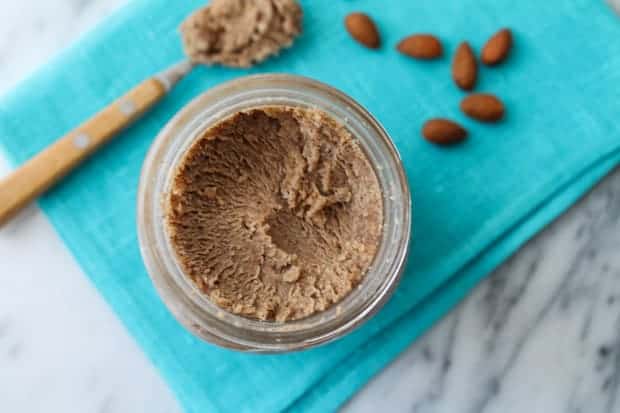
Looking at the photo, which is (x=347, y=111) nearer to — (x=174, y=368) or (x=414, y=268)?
(x=414, y=268)

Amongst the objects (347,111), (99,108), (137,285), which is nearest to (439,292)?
(347,111)

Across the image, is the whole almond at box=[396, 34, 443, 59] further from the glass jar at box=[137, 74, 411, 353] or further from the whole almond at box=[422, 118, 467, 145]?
the glass jar at box=[137, 74, 411, 353]

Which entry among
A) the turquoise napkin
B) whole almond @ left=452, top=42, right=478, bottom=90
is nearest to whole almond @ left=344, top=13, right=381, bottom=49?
the turquoise napkin

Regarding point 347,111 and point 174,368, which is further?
point 174,368

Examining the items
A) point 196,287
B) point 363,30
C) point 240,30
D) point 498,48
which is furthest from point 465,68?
point 196,287

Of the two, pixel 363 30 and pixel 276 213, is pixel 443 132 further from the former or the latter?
pixel 276 213

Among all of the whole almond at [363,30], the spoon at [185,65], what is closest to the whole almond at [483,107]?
the whole almond at [363,30]

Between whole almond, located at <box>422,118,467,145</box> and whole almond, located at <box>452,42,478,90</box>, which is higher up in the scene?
whole almond, located at <box>452,42,478,90</box>
